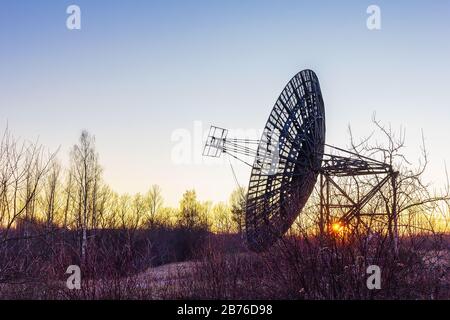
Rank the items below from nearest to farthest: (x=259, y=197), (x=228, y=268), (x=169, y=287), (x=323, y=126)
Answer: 1. (x=228, y=268)
2. (x=169, y=287)
3. (x=259, y=197)
4. (x=323, y=126)

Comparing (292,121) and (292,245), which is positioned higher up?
(292,121)

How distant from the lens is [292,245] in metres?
8.84

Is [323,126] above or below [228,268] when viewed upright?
above

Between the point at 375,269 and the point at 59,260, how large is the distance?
6428 millimetres

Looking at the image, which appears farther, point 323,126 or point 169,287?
point 323,126

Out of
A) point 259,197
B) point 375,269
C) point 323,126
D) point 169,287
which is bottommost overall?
point 169,287

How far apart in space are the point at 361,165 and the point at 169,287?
31.7ft
